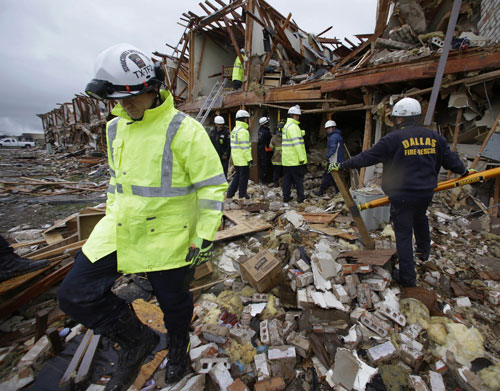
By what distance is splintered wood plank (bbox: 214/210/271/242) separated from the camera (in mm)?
3888

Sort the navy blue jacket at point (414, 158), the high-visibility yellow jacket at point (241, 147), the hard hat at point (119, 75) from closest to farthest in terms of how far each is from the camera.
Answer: the hard hat at point (119, 75)
the navy blue jacket at point (414, 158)
the high-visibility yellow jacket at point (241, 147)

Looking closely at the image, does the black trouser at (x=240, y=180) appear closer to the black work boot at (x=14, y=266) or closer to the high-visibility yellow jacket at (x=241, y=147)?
the high-visibility yellow jacket at (x=241, y=147)

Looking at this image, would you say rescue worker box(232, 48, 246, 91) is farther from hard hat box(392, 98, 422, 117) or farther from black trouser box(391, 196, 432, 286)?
black trouser box(391, 196, 432, 286)

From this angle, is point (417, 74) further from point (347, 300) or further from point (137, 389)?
point (137, 389)

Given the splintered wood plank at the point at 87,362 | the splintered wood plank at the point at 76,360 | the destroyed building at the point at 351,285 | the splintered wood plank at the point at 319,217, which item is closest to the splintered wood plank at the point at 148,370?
the destroyed building at the point at 351,285

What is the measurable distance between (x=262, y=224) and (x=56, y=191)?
7.50 metres

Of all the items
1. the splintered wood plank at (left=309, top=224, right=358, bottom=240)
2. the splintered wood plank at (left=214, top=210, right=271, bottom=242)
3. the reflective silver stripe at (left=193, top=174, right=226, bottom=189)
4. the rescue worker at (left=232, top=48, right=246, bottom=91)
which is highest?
the rescue worker at (left=232, top=48, right=246, bottom=91)

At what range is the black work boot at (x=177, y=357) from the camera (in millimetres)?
1694

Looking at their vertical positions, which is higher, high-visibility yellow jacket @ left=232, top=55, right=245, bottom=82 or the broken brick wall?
high-visibility yellow jacket @ left=232, top=55, right=245, bottom=82

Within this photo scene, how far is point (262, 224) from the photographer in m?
4.33

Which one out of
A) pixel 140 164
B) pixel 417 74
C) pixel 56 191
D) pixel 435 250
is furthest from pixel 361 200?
pixel 56 191

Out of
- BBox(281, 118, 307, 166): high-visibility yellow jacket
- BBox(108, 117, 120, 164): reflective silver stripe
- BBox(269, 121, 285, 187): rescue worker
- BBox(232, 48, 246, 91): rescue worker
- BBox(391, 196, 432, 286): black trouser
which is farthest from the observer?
BBox(232, 48, 246, 91): rescue worker

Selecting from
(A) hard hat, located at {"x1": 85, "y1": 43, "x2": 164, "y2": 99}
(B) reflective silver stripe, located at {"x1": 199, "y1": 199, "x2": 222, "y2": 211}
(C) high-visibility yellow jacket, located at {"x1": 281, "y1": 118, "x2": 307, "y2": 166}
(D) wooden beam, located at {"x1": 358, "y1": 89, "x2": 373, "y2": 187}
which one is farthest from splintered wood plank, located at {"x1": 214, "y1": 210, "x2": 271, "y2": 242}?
(D) wooden beam, located at {"x1": 358, "y1": 89, "x2": 373, "y2": 187}

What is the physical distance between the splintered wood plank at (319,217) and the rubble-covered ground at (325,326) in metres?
0.85
